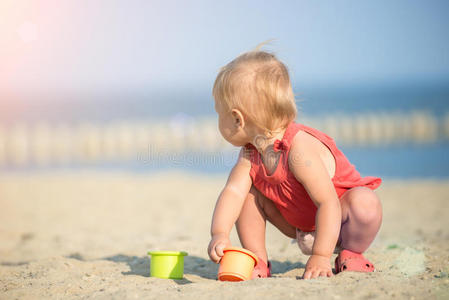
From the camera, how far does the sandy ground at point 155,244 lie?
183 cm

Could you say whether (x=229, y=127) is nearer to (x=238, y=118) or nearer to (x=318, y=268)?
(x=238, y=118)

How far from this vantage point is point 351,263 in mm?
2193

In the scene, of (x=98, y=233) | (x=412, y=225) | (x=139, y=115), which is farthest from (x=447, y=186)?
(x=139, y=115)

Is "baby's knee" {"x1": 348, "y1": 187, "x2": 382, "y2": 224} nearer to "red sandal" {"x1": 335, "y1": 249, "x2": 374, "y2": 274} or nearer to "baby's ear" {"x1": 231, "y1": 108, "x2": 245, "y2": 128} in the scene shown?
"red sandal" {"x1": 335, "y1": 249, "x2": 374, "y2": 274}

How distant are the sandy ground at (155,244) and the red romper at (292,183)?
1.17 ft

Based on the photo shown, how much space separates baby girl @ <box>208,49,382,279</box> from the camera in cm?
205

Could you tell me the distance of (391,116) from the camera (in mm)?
15680

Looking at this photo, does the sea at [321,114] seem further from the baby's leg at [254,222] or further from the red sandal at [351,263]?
the red sandal at [351,263]

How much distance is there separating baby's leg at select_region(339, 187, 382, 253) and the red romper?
3.2 inches

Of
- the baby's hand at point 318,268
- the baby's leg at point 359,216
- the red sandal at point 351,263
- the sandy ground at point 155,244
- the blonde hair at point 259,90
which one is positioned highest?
the blonde hair at point 259,90

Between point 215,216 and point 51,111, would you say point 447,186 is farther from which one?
point 51,111

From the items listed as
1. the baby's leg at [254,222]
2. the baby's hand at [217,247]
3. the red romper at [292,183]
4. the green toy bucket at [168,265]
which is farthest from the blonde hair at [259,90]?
the green toy bucket at [168,265]

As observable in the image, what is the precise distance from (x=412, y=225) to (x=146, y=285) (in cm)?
296

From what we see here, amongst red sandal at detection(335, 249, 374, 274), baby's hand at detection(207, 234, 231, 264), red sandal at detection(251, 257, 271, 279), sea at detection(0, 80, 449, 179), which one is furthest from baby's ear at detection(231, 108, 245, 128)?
red sandal at detection(335, 249, 374, 274)
